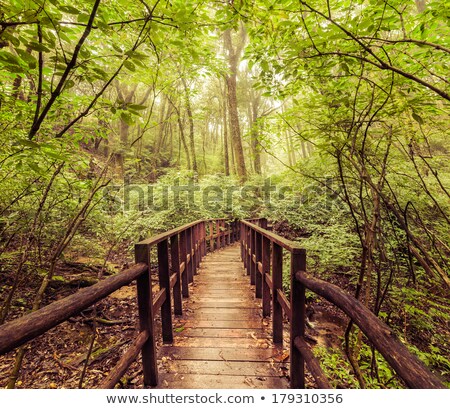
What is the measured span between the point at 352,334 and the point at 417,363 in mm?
4317

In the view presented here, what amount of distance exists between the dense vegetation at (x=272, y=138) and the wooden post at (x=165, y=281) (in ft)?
2.90

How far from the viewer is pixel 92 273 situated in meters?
5.98

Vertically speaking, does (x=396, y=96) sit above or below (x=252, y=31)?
below

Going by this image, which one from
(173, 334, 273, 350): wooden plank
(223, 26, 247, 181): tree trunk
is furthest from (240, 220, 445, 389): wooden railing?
(223, 26, 247, 181): tree trunk

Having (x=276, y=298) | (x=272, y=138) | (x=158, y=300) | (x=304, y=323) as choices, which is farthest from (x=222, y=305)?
(x=272, y=138)

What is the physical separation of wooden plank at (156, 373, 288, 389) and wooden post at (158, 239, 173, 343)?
556 millimetres

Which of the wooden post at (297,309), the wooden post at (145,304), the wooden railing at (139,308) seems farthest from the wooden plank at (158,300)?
the wooden post at (297,309)

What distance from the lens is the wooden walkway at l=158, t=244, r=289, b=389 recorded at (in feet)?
7.56

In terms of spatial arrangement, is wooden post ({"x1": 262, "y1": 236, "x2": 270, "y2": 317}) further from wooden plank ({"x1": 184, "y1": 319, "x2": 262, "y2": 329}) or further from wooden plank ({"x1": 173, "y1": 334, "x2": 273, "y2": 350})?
wooden plank ({"x1": 173, "y1": 334, "x2": 273, "y2": 350})

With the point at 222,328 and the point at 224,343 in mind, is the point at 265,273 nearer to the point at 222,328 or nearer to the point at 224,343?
the point at 222,328

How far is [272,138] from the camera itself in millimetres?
4473

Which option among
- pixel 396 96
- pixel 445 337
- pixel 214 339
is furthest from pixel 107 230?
pixel 445 337

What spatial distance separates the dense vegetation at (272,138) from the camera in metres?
1.84
